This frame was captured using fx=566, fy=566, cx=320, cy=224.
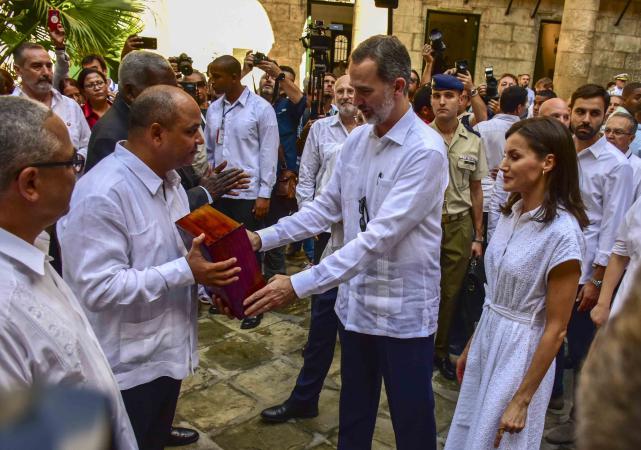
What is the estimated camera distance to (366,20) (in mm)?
12242

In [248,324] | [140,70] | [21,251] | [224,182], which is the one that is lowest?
[248,324]

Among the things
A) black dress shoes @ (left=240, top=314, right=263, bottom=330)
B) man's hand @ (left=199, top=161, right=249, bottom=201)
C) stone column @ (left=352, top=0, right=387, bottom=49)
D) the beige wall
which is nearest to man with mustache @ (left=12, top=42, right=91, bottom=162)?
black dress shoes @ (left=240, top=314, right=263, bottom=330)

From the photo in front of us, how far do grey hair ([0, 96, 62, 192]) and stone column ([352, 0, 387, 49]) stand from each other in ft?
37.5

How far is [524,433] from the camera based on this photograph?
221cm

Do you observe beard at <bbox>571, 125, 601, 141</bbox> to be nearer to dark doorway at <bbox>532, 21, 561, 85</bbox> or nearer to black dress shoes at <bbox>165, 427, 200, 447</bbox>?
black dress shoes at <bbox>165, 427, 200, 447</bbox>

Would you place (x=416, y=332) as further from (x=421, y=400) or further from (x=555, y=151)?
(x=555, y=151)

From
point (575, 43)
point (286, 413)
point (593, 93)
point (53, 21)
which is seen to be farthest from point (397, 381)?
point (575, 43)

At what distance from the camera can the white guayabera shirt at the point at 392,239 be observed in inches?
93.1

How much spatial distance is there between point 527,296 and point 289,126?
14.3 feet

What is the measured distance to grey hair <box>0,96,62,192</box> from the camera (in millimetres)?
1353

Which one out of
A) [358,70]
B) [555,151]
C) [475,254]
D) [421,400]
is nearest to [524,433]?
[421,400]

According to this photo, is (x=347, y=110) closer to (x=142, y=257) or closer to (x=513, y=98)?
(x=513, y=98)

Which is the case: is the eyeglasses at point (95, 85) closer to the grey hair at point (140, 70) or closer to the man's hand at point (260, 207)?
the man's hand at point (260, 207)

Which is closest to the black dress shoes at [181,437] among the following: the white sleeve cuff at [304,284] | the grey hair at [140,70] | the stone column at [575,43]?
the white sleeve cuff at [304,284]
